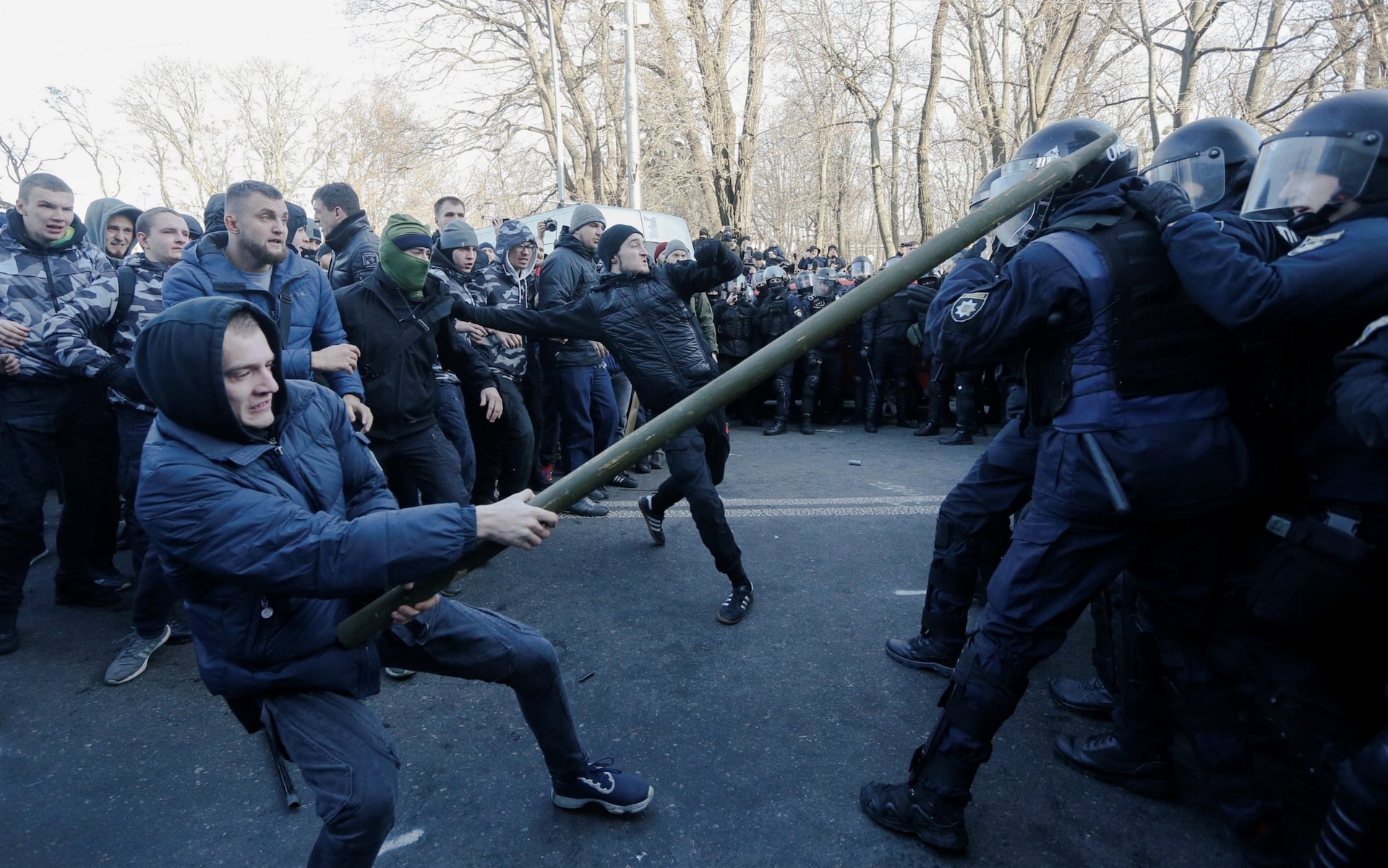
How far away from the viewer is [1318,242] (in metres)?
2.06

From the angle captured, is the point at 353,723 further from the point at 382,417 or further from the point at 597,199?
the point at 597,199

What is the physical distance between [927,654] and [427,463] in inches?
100

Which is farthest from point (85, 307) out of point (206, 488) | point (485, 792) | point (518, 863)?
point (518, 863)

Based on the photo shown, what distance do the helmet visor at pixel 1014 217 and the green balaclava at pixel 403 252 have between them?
8.96 ft

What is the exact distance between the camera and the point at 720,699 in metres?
3.26

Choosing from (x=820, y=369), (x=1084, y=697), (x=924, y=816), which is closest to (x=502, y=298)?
(x=1084, y=697)

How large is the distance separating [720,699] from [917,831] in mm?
1056

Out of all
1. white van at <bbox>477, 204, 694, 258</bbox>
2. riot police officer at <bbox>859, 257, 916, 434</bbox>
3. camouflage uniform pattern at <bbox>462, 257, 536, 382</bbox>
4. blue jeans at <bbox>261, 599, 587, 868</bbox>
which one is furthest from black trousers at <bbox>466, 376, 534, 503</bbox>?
white van at <bbox>477, 204, 694, 258</bbox>

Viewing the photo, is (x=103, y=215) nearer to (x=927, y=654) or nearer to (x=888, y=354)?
(x=927, y=654)

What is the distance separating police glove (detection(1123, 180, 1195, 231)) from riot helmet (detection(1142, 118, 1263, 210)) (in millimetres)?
883

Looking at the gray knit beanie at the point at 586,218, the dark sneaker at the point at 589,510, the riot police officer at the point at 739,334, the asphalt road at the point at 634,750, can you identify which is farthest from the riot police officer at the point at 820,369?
the asphalt road at the point at 634,750

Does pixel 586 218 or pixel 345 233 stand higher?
pixel 586 218

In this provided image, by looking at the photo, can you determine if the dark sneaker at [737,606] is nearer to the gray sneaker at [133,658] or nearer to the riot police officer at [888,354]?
the gray sneaker at [133,658]

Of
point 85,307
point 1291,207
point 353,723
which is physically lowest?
point 353,723
